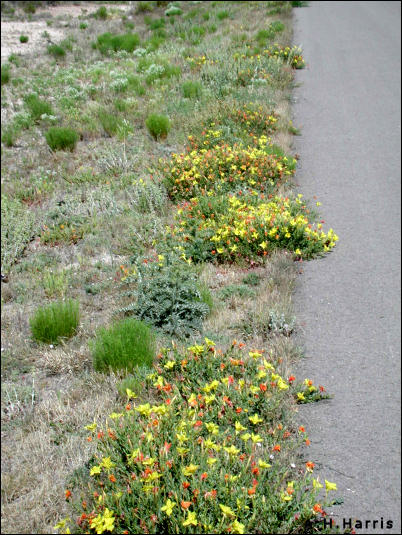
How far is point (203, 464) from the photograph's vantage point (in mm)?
2854

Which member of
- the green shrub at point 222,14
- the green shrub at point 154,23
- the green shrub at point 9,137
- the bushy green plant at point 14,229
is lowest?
the bushy green plant at point 14,229

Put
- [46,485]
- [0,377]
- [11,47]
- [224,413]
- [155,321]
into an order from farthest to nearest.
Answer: [11,47] < [155,321] < [0,377] < [224,413] < [46,485]

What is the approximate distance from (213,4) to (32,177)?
54.3ft

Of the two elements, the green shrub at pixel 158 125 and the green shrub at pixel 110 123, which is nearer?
the green shrub at pixel 158 125

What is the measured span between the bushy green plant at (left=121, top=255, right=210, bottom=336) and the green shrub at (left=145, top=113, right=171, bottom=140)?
14.2 feet

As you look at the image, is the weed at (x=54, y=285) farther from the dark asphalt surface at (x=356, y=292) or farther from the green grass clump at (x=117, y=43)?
the green grass clump at (x=117, y=43)

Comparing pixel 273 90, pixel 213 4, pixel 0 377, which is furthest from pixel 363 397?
pixel 213 4

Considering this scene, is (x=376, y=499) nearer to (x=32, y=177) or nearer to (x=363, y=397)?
(x=363, y=397)

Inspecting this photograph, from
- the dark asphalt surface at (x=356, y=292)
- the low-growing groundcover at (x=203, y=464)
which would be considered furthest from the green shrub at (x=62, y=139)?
the low-growing groundcover at (x=203, y=464)

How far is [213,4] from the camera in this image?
2084 cm

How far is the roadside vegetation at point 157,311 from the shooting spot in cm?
283

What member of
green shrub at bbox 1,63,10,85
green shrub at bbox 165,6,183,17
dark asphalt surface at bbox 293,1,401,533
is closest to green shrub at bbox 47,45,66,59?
green shrub at bbox 1,63,10,85

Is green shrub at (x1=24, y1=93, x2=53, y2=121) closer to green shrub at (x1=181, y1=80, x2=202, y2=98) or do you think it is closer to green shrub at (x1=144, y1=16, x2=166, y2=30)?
green shrub at (x1=181, y1=80, x2=202, y2=98)

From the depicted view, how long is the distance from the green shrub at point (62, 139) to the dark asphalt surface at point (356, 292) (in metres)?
3.73
